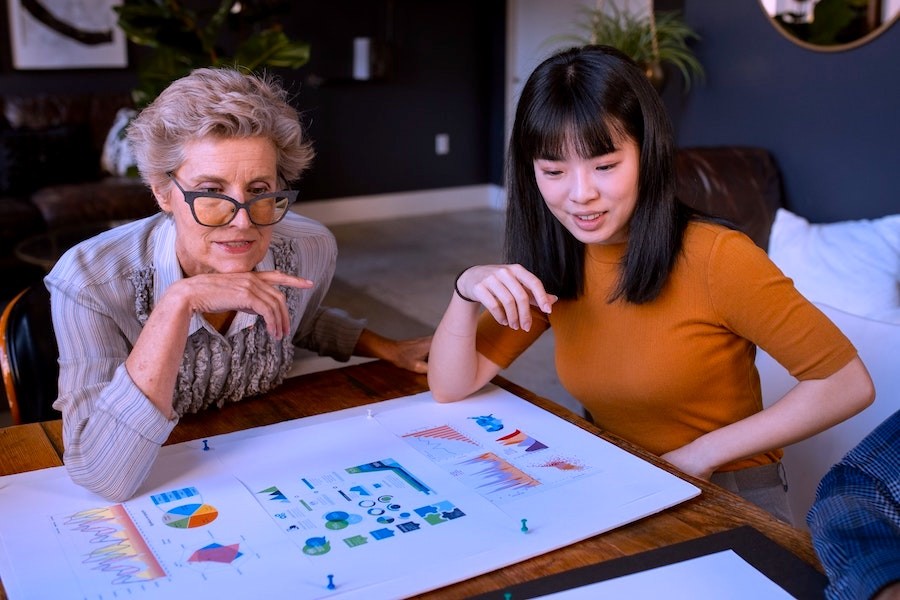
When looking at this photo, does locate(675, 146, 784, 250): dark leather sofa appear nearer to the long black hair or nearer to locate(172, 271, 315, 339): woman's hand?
the long black hair

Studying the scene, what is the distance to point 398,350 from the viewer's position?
1.69m

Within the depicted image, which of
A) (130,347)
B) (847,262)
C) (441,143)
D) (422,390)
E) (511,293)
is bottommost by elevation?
(441,143)

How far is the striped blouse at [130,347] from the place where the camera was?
1179mm

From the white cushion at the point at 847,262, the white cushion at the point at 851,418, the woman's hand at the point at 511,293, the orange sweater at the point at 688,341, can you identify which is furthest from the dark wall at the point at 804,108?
the woman's hand at the point at 511,293

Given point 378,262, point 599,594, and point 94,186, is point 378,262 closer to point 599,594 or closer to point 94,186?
point 94,186

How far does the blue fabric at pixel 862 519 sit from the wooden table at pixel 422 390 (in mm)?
55

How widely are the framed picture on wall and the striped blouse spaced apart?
5222mm

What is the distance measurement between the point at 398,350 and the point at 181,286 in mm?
510

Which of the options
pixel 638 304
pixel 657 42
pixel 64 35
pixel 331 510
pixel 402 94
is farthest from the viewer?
pixel 402 94

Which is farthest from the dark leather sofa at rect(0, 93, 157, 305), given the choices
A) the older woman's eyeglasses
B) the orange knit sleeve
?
the orange knit sleeve

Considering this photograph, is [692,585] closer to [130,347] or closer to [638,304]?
[638,304]

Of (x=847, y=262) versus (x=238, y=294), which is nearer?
(x=238, y=294)

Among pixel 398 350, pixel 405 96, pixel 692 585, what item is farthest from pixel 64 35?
pixel 692 585

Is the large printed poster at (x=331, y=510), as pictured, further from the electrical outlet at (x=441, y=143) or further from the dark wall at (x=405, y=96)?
the electrical outlet at (x=441, y=143)
